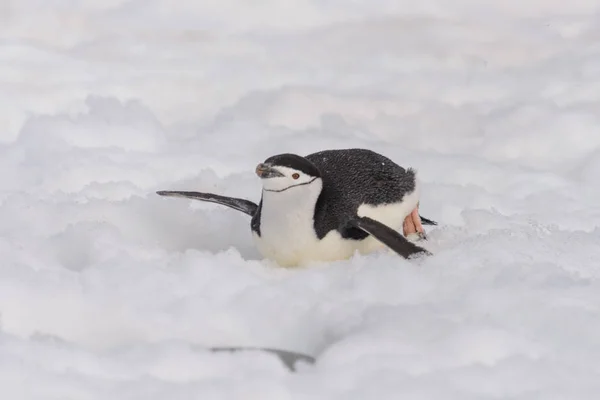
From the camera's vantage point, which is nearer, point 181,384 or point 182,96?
point 181,384

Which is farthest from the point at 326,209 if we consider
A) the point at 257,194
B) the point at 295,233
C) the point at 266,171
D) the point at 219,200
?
the point at 257,194

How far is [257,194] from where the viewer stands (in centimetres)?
379

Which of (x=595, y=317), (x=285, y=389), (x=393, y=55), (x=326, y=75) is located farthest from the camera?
(x=393, y=55)

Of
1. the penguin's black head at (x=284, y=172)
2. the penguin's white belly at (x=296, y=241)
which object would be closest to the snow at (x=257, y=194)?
the penguin's white belly at (x=296, y=241)

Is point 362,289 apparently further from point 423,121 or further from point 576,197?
point 423,121

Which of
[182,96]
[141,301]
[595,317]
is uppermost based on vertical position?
[595,317]

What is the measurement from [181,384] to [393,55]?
4.71 m

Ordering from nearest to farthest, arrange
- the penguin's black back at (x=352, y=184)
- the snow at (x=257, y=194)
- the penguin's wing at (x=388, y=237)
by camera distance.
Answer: the snow at (x=257, y=194) → the penguin's wing at (x=388, y=237) → the penguin's black back at (x=352, y=184)

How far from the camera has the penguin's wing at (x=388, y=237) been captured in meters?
2.67

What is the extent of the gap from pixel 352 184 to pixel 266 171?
14.4 inches

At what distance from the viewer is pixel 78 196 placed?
362cm

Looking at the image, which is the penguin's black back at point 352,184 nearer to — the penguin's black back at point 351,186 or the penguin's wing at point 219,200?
the penguin's black back at point 351,186

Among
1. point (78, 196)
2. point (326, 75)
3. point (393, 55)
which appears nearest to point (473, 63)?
point (393, 55)

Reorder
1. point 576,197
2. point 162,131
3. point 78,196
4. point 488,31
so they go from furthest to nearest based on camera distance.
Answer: point 488,31 → point 162,131 → point 576,197 → point 78,196
